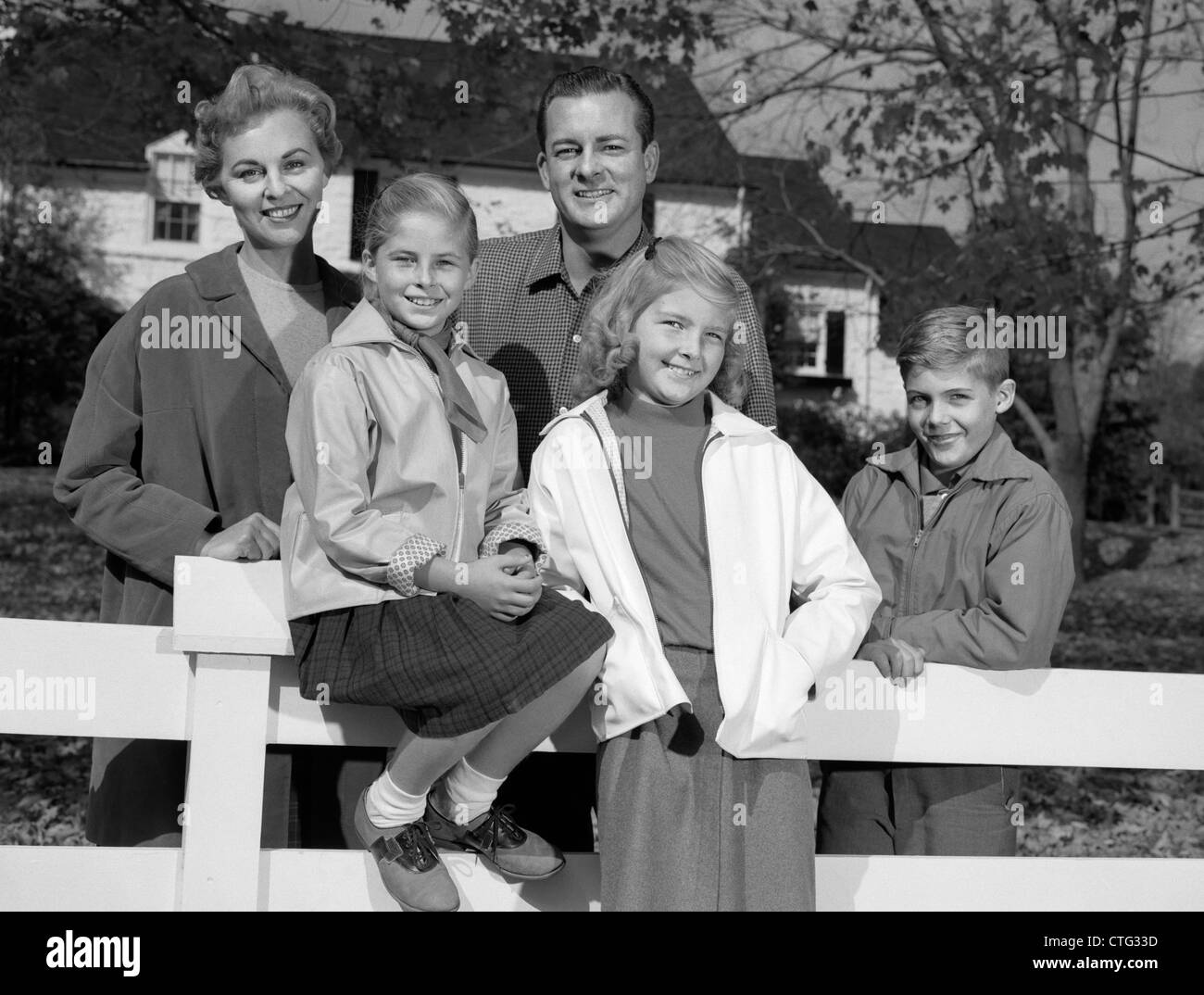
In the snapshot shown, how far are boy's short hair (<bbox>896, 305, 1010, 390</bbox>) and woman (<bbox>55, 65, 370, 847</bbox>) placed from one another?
1636mm

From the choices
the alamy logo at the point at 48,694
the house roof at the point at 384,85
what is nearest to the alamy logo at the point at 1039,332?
the house roof at the point at 384,85

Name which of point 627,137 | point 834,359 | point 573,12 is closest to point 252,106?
point 627,137

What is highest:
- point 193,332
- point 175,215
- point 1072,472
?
point 175,215

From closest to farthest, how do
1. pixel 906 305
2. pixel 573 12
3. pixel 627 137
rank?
1. pixel 627 137
2. pixel 573 12
3. pixel 906 305

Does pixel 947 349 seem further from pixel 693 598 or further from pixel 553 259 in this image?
pixel 693 598

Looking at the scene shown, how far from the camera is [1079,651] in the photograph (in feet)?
42.0

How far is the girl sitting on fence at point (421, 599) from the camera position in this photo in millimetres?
2758

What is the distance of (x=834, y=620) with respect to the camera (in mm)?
2988

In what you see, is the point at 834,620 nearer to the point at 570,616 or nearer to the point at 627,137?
the point at 570,616

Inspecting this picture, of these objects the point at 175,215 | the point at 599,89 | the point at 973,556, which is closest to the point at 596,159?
the point at 599,89

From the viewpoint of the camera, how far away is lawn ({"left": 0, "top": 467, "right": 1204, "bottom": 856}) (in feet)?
25.9

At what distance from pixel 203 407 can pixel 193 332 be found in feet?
0.63

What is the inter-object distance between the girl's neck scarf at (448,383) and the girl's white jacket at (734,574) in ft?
0.54

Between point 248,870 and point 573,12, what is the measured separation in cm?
785
